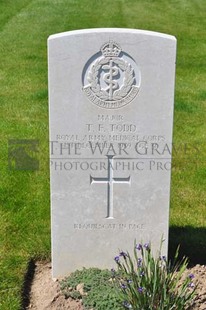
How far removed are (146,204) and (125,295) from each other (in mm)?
784

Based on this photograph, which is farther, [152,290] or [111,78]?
[111,78]

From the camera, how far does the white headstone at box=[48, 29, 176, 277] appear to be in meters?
3.91

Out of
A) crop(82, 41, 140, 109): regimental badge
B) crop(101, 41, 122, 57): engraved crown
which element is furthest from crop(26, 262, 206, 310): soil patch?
crop(101, 41, 122, 57): engraved crown

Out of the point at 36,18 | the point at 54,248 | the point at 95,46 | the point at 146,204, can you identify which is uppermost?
the point at 36,18

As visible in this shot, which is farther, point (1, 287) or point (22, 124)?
point (22, 124)

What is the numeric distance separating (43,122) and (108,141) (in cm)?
387

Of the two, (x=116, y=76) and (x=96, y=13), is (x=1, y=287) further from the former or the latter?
(x=96, y=13)

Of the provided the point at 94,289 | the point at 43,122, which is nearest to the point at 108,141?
the point at 94,289

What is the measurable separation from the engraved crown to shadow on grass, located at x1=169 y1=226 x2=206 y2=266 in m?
1.84

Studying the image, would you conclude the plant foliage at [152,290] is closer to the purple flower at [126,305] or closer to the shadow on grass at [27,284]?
the purple flower at [126,305]

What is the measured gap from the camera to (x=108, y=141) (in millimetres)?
4121

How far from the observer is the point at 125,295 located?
377 cm

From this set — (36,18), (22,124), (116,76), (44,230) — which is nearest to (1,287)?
(44,230)

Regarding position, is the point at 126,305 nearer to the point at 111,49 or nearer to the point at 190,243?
the point at 190,243
